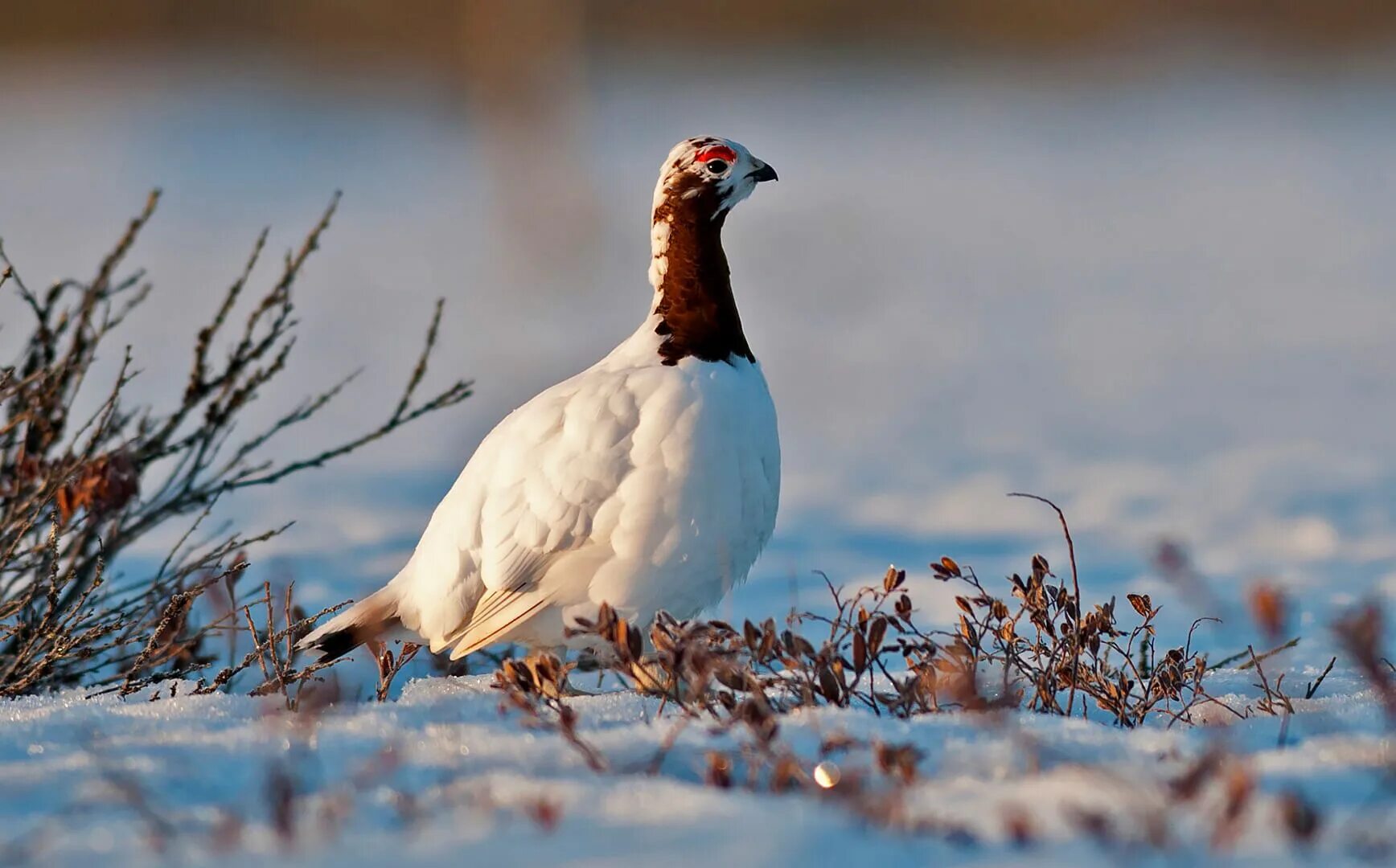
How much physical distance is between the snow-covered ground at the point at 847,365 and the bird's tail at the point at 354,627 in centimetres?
33

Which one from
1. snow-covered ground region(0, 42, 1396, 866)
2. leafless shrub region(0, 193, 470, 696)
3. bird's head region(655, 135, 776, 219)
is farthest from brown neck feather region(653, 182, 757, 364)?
snow-covered ground region(0, 42, 1396, 866)

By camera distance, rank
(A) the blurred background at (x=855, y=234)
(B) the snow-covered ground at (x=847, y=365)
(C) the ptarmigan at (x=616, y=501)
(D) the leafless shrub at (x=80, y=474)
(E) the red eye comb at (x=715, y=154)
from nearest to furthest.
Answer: (B) the snow-covered ground at (x=847, y=365) < (D) the leafless shrub at (x=80, y=474) < (C) the ptarmigan at (x=616, y=501) < (E) the red eye comb at (x=715, y=154) < (A) the blurred background at (x=855, y=234)

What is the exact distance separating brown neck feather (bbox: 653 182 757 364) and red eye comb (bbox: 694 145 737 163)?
0.07m

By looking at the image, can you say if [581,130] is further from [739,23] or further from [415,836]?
[415,836]

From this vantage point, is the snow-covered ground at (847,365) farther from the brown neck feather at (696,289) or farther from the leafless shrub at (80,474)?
the brown neck feather at (696,289)

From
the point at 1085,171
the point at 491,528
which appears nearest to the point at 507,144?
the point at 1085,171

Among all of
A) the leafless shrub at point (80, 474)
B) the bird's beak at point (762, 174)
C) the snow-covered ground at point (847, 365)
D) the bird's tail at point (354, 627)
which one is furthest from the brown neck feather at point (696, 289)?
the snow-covered ground at point (847, 365)

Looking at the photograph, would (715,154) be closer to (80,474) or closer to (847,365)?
(80,474)

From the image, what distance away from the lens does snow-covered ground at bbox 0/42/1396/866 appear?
1.92m

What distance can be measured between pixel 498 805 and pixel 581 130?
15.8 metres

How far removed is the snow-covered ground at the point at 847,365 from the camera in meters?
1.92

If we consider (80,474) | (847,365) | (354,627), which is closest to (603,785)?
(80,474)

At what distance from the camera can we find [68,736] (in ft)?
7.87

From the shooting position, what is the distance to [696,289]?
359 centimetres
